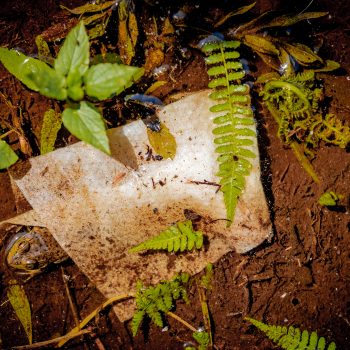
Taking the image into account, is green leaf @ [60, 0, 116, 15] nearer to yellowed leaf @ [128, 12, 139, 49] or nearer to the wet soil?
the wet soil

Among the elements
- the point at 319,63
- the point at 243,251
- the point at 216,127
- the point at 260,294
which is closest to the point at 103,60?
the point at 216,127

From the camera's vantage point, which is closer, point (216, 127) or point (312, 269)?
point (216, 127)

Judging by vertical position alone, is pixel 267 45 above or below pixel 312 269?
above

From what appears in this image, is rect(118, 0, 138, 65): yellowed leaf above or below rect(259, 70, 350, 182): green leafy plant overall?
above

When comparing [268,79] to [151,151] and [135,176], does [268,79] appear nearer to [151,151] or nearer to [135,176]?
[151,151]

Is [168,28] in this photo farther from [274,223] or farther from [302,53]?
[274,223]

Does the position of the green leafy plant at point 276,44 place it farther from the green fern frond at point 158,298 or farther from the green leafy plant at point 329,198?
the green fern frond at point 158,298

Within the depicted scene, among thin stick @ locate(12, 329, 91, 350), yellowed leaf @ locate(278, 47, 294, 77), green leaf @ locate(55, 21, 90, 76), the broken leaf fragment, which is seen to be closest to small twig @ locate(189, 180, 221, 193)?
the broken leaf fragment
